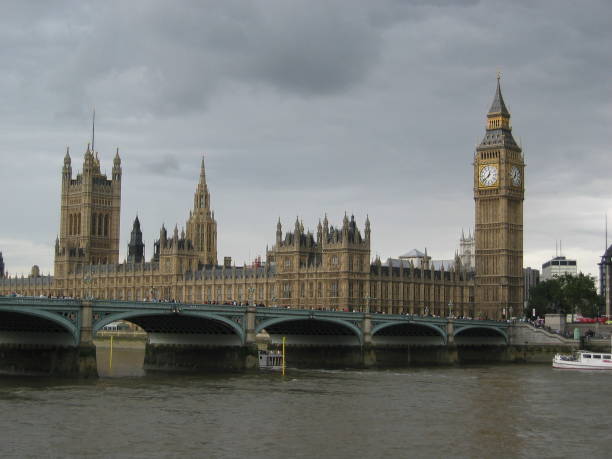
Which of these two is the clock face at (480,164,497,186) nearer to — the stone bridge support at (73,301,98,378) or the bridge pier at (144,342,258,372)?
the bridge pier at (144,342,258,372)

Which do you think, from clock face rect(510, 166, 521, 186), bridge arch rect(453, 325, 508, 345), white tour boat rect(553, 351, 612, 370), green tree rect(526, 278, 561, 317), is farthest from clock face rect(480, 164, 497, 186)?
white tour boat rect(553, 351, 612, 370)

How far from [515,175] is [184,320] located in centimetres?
8025

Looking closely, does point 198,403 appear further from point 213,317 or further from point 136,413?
point 213,317

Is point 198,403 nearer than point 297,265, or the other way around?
point 198,403

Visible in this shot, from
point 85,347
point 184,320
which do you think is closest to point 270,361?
point 184,320

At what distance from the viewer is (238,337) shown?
290 feet

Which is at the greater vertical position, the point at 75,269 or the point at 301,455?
the point at 75,269

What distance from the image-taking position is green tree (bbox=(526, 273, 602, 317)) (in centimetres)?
15262

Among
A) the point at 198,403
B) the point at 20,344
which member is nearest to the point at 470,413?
the point at 198,403

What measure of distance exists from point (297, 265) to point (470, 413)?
84.4 meters

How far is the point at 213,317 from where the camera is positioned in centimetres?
8275

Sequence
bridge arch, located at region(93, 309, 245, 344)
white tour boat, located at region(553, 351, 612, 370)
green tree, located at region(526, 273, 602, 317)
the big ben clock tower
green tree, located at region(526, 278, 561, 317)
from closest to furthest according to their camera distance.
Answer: bridge arch, located at region(93, 309, 245, 344)
white tour boat, located at region(553, 351, 612, 370)
the big ben clock tower
green tree, located at region(526, 273, 602, 317)
green tree, located at region(526, 278, 561, 317)

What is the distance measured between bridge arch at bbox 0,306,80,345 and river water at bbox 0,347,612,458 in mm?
3744

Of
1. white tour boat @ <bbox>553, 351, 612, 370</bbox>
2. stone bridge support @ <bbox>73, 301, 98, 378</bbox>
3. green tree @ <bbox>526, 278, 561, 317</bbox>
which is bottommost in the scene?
white tour boat @ <bbox>553, 351, 612, 370</bbox>
